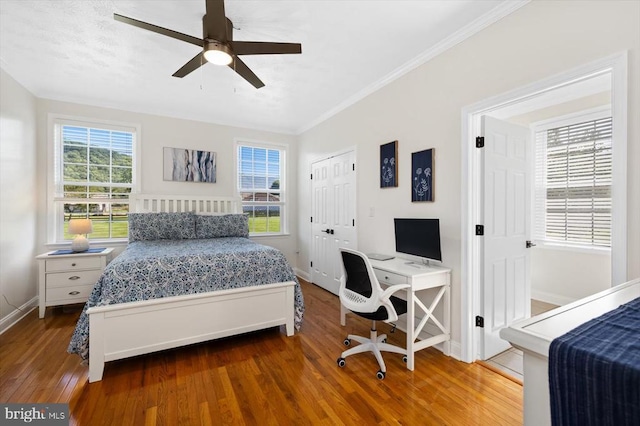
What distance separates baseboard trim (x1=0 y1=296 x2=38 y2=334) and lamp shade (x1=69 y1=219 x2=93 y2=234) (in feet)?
3.19

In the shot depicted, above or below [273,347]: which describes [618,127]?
above

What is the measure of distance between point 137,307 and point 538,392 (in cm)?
253

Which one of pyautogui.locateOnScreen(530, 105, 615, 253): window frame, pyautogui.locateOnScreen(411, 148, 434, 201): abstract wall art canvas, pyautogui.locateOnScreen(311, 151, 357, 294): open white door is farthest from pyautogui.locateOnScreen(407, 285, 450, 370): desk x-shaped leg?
pyautogui.locateOnScreen(530, 105, 615, 253): window frame

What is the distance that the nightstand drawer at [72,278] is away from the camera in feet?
10.7

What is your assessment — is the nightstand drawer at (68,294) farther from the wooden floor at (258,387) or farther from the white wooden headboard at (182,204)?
the white wooden headboard at (182,204)

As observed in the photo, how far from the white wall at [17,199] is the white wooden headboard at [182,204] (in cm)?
106

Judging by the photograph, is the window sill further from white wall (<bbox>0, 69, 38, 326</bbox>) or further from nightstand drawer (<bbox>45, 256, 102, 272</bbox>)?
white wall (<bbox>0, 69, 38, 326</bbox>)

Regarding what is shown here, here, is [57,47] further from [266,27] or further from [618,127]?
[618,127]

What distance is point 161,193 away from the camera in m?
4.32

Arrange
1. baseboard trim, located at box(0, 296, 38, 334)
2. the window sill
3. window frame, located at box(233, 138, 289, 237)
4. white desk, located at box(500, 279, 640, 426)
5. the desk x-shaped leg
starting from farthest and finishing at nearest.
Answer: the window sill
window frame, located at box(233, 138, 289, 237)
baseboard trim, located at box(0, 296, 38, 334)
the desk x-shaped leg
white desk, located at box(500, 279, 640, 426)

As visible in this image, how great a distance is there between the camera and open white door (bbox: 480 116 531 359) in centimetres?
239

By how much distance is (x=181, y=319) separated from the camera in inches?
95.3

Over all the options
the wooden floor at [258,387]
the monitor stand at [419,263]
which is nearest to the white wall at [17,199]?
the wooden floor at [258,387]

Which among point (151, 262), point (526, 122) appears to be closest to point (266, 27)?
point (151, 262)
